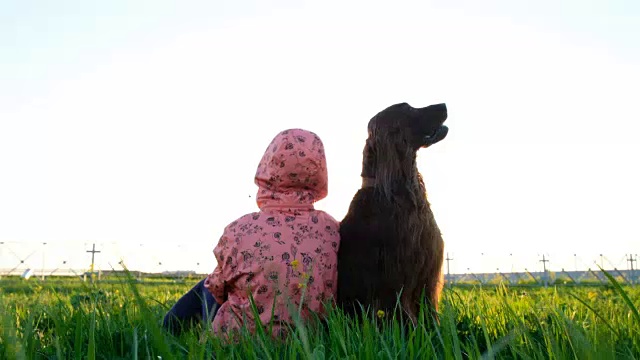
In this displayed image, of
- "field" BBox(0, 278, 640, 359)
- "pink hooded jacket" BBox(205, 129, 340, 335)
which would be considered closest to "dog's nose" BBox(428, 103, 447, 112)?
"pink hooded jacket" BBox(205, 129, 340, 335)

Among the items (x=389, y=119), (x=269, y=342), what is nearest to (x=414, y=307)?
(x=389, y=119)

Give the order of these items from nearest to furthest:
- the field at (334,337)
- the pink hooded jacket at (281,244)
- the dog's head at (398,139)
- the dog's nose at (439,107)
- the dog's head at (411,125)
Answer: the field at (334,337) → the pink hooded jacket at (281,244) → the dog's head at (398,139) → the dog's head at (411,125) → the dog's nose at (439,107)

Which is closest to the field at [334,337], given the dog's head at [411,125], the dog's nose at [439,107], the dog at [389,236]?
the dog at [389,236]

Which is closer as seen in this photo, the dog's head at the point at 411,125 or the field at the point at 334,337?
the field at the point at 334,337

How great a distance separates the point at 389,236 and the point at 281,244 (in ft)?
2.36

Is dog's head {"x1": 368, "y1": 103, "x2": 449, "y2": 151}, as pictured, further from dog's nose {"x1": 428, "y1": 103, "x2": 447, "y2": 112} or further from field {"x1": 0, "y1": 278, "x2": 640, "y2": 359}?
field {"x1": 0, "y1": 278, "x2": 640, "y2": 359}

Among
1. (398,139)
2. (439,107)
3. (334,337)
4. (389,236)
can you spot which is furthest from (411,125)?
(334,337)

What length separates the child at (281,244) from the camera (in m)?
3.88

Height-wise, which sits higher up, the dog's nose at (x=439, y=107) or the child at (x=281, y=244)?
the dog's nose at (x=439, y=107)

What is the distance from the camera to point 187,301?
4254mm

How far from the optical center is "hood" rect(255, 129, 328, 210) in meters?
4.02

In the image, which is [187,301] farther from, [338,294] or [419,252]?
[419,252]

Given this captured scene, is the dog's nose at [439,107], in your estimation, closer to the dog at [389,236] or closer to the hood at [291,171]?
the dog at [389,236]

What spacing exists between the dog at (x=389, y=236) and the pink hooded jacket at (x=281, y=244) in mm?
161
